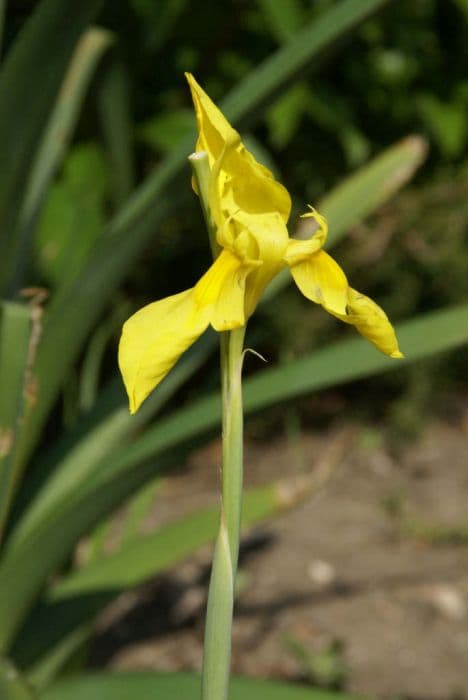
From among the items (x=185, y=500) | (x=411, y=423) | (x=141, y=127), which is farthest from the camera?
(x=411, y=423)

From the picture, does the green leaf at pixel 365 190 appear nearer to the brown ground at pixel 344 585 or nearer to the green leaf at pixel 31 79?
the brown ground at pixel 344 585

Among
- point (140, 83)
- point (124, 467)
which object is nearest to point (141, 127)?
point (140, 83)

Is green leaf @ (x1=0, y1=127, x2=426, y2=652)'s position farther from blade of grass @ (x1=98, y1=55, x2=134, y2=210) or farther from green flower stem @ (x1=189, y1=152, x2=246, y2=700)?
green flower stem @ (x1=189, y1=152, x2=246, y2=700)

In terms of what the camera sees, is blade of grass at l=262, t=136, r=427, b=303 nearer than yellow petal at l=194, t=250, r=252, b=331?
No

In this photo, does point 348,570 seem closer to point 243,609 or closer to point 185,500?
point 243,609

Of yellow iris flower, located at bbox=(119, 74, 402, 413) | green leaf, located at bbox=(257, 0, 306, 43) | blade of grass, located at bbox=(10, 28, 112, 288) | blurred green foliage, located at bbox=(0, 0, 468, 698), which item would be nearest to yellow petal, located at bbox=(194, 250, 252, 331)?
yellow iris flower, located at bbox=(119, 74, 402, 413)

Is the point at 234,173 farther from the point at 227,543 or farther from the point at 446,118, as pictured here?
the point at 446,118

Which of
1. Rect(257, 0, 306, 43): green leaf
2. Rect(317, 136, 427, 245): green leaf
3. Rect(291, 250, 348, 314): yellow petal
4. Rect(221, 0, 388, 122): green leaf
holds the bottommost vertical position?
Rect(317, 136, 427, 245): green leaf
